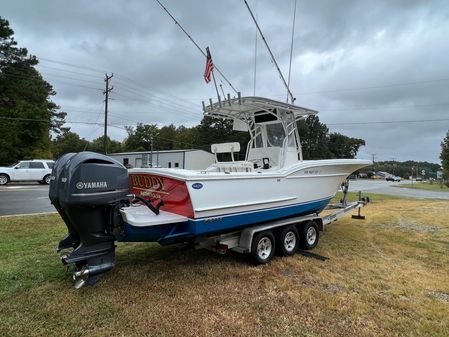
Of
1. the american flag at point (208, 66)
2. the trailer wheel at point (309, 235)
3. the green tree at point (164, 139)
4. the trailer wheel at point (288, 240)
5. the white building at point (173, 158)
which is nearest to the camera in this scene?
the trailer wheel at point (288, 240)

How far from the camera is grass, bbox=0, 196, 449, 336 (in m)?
3.26

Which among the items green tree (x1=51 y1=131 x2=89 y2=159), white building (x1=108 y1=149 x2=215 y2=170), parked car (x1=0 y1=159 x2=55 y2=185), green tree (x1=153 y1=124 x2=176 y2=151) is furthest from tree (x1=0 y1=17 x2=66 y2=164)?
green tree (x1=51 y1=131 x2=89 y2=159)

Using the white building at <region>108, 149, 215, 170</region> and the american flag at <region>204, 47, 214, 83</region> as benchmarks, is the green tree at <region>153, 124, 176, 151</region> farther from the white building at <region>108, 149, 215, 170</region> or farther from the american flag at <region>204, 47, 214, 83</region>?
the american flag at <region>204, 47, 214, 83</region>

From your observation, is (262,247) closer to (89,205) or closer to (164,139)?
(89,205)

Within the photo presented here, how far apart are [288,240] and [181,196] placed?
2566 mm

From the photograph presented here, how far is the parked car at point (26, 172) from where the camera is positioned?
64.2ft

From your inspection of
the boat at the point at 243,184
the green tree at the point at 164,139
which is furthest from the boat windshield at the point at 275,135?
the green tree at the point at 164,139

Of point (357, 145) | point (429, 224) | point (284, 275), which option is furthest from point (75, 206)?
point (357, 145)

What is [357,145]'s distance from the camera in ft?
290

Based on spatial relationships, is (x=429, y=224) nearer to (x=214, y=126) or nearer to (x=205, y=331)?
(x=205, y=331)

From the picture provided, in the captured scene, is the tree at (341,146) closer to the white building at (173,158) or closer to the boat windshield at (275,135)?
the white building at (173,158)

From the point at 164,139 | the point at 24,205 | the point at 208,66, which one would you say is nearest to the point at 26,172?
the point at 24,205

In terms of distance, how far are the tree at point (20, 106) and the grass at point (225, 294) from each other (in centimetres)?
2674

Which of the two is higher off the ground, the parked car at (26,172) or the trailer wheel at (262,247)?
the parked car at (26,172)
